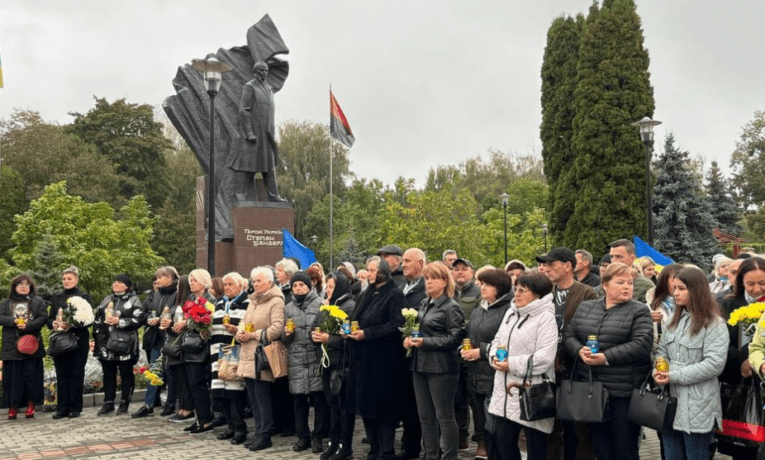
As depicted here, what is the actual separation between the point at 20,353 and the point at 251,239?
7667mm

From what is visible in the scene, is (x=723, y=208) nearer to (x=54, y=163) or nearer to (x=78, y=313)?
(x=78, y=313)

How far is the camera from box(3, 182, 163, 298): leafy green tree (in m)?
34.2

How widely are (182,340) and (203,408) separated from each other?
850 mm

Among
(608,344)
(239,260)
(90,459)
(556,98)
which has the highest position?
(556,98)

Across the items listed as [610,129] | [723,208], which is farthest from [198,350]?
[723,208]

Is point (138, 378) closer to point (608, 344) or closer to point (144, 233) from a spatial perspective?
point (608, 344)

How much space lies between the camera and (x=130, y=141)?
46.7m

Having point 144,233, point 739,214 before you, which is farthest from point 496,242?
point 144,233

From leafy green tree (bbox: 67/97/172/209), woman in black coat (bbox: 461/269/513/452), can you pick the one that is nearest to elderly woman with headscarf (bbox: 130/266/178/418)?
woman in black coat (bbox: 461/269/513/452)

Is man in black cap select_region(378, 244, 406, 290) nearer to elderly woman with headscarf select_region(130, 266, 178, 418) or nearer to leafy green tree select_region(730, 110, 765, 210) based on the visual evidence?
elderly woman with headscarf select_region(130, 266, 178, 418)

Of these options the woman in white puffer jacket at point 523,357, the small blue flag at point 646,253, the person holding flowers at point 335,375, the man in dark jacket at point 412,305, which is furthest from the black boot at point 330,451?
the small blue flag at point 646,253

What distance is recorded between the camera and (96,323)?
9883 millimetres

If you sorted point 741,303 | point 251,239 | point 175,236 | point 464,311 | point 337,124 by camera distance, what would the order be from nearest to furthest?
1. point 741,303
2. point 464,311
3. point 251,239
4. point 337,124
5. point 175,236

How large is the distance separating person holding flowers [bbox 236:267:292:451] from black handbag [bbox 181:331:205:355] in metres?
0.89
